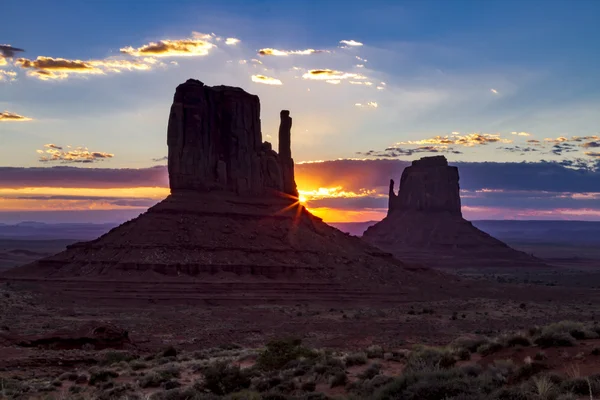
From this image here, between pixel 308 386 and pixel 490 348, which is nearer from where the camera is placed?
pixel 308 386

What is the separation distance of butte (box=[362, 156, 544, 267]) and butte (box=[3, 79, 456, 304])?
51.4 m

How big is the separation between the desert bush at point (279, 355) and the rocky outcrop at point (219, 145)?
203 ft

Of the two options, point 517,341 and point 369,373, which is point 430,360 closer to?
point 369,373

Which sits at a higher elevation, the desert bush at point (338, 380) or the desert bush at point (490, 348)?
the desert bush at point (490, 348)

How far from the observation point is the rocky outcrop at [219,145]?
81.0 m

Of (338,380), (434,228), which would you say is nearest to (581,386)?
(338,380)

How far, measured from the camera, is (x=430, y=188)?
15525 centimetres

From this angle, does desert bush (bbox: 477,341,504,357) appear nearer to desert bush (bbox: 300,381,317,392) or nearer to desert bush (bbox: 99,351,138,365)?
desert bush (bbox: 300,381,317,392)

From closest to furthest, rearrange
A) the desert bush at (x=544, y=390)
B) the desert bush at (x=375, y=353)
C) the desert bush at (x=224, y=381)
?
the desert bush at (x=544, y=390) → the desert bush at (x=224, y=381) → the desert bush at (x=375, y=353)

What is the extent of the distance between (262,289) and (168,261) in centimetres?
1103

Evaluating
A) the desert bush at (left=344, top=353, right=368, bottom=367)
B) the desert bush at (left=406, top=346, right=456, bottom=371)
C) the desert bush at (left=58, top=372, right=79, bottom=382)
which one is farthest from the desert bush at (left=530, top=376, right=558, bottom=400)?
the desert bush at (left=58, top=372, right=79, bottom=382)

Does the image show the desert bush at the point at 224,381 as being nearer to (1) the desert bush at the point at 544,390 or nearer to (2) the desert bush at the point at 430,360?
(2) the desert bush at the point at 430,360

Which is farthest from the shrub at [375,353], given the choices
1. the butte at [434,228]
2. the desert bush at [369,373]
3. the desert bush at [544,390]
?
the butte at [434,228]

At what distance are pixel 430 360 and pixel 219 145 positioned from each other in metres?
72.3
